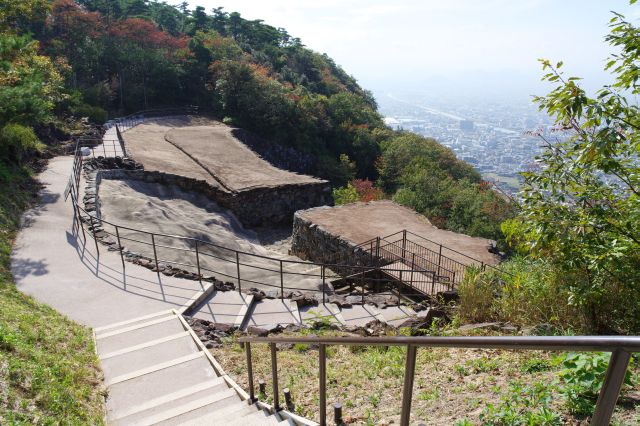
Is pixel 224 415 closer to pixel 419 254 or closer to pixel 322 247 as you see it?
pixel 419 254

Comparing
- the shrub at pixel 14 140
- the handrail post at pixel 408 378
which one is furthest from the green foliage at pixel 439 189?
the handrail post at pixel 408 378

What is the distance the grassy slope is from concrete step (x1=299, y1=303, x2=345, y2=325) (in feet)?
11.8

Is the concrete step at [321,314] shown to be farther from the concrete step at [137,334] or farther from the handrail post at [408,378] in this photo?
the handrail post at [408,378]

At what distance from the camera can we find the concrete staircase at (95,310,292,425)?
462 cm

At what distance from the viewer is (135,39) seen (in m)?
32.9

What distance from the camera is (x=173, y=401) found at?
5.12m

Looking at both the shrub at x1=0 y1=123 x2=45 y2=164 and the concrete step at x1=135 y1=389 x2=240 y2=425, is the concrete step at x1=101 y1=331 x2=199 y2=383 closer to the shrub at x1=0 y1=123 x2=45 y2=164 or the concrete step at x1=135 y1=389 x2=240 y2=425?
the concrete step at x1=135 y1=389 x2=240 y2=425

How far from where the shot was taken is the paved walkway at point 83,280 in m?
7.68

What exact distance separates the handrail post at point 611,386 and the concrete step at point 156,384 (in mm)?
4804

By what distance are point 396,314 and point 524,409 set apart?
19.0 feet

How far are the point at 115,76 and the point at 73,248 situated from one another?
25.9 m

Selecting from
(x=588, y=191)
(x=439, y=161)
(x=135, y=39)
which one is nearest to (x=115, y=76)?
(x=135, y=39)

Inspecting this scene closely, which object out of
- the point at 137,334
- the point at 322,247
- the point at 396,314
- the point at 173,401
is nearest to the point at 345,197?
the point at 322,247

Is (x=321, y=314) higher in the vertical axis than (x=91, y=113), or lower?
lower
